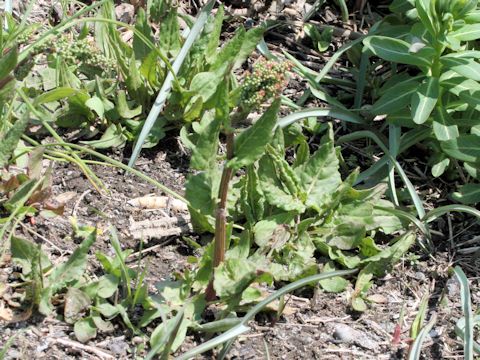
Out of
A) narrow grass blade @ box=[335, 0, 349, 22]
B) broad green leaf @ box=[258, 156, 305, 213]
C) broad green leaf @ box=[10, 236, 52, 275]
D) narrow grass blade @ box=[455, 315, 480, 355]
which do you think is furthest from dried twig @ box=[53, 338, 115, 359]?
narrow grass blade @ box=[335, 0, 349, 22]

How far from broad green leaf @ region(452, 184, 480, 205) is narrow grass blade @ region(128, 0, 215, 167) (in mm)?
1209

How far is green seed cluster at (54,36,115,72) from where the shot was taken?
2.68 m

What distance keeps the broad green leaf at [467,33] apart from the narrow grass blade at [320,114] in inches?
20.8

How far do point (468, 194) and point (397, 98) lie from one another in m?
0.47

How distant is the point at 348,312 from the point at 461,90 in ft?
3.28

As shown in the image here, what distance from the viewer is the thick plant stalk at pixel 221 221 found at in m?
2.16

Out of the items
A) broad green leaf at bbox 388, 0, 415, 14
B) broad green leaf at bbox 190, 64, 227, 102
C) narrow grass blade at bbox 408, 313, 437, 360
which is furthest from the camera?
broad green leaf at bbox 388, 0, 415, 14

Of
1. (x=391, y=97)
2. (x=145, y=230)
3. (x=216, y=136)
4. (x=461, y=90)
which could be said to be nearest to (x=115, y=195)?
(x=145, y=230)

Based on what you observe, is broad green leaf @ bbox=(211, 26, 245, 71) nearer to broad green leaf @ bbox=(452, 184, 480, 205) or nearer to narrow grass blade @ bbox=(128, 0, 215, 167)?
narrow grass blade @ bbox=(128, 0, 215, 167)

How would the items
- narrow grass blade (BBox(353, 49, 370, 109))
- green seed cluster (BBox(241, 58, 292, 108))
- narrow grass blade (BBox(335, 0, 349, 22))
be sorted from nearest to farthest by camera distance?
green seed cluster (BBox(241, 58, 292, 108)), narrow grass blade (BBox(353, 49, 370, 109)), narrow grass blade (BBox(335, 0, 349, 22))

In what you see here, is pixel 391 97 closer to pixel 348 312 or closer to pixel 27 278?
pixel 348 312

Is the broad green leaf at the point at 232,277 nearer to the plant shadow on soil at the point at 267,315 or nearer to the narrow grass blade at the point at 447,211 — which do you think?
the plant shadow on soil at the point at 267,315

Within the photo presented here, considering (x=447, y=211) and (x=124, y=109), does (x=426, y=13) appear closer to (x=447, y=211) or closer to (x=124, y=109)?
(x=447, y=211)

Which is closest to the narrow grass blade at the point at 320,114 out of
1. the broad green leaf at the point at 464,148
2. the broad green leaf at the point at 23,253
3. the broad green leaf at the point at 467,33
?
the broad green leaf at the point at 464,148
